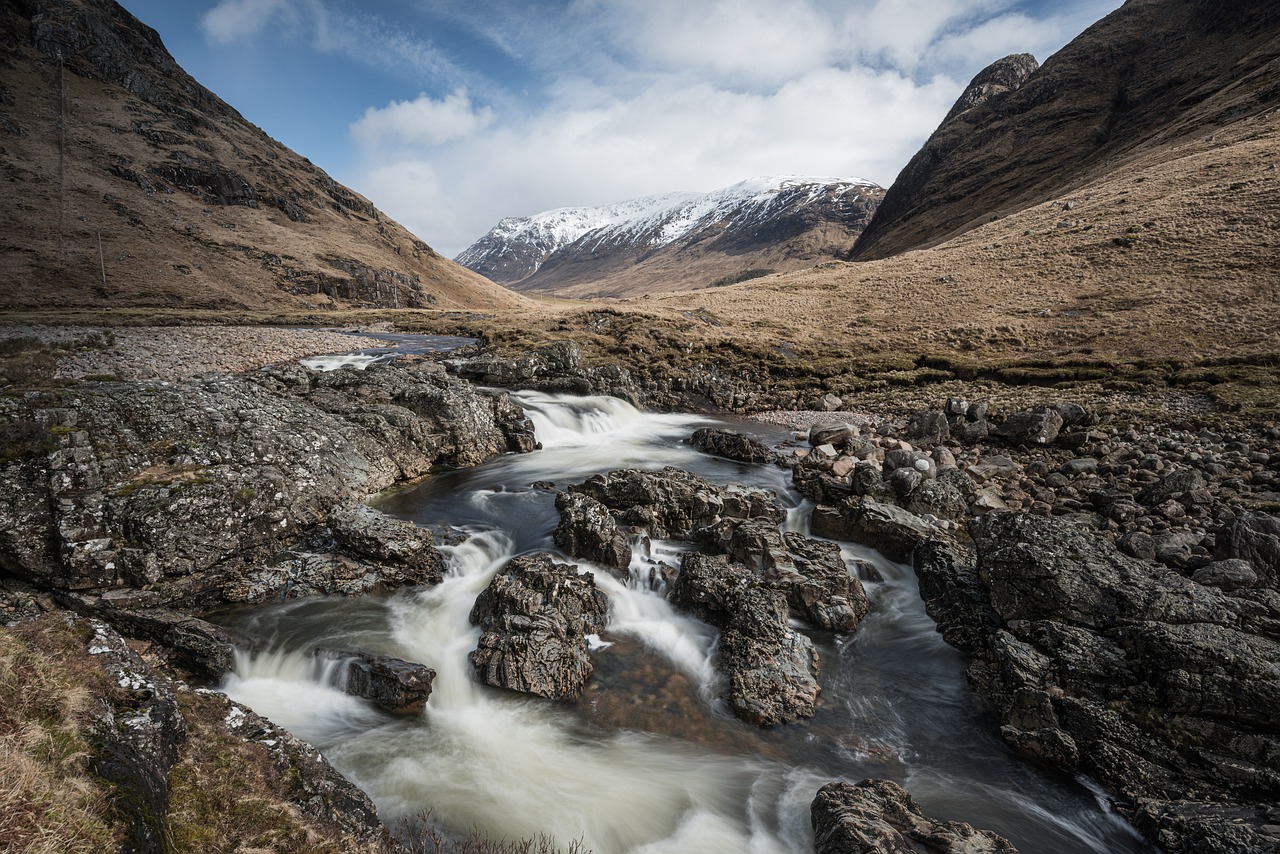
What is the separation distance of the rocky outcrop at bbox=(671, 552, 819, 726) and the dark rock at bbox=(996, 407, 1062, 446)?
47.7ft

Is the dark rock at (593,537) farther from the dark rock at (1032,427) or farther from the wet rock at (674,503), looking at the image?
the dark rock at (1032,427)

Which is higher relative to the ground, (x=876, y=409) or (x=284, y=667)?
(x=876, y=409)

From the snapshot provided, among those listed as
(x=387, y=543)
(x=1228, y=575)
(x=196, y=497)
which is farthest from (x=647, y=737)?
(x=1228, y=575)

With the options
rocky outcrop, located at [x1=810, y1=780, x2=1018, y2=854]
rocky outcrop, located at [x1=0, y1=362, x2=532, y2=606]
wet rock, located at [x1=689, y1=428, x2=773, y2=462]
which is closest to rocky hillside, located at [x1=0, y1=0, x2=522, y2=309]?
rocky outcrop, located at [x1=0, y1=362, x2=532, y2=606]

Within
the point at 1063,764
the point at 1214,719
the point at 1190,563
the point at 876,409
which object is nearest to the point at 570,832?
the point at 1063,764

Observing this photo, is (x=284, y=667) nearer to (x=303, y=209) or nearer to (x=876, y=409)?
(x=876, y=409)

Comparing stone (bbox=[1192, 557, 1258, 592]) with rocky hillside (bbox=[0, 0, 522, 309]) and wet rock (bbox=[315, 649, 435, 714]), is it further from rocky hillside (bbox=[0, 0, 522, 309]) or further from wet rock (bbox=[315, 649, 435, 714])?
rocky hillside (bbox=[0, 0, 522, 309])

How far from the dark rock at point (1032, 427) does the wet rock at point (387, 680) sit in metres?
21.4

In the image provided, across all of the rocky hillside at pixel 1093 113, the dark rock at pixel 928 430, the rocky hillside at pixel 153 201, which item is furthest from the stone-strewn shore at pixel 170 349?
the rocky hillside at pixel 1093 113

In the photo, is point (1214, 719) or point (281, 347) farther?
point (281, 347)

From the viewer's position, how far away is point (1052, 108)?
4769 inches

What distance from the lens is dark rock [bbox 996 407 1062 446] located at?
63.8 ft

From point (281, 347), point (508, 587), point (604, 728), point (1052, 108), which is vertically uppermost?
point (1052, 108)

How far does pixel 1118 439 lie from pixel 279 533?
2627cm
